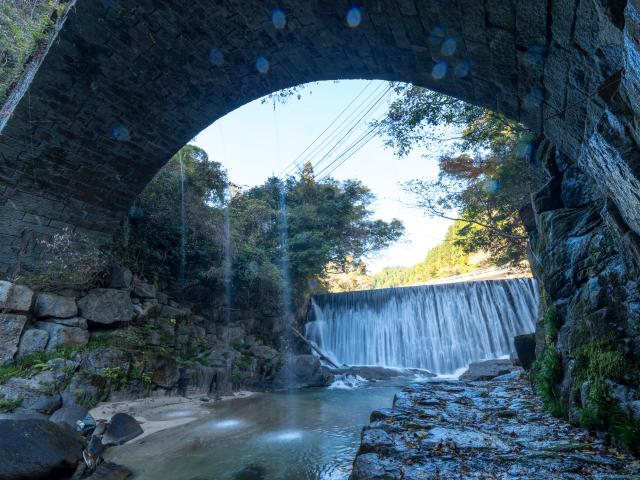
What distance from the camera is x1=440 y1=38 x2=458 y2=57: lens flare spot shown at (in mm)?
2527

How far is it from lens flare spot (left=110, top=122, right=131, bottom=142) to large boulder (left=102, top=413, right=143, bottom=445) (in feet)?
14.2

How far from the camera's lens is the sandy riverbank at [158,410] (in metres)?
5.14

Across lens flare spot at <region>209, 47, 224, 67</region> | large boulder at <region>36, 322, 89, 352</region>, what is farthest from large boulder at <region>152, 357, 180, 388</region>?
lens flare spot at <region>209, 47, 224, 67</region>

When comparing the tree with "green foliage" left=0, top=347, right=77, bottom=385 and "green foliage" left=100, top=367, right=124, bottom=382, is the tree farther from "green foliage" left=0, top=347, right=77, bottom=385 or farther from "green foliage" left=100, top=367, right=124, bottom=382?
"green foliage" left=0, top=347, right=77, bottom=385

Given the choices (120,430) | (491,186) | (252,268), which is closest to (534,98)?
(120,430)

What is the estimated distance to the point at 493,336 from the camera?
11477mm

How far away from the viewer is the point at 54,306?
5648mm

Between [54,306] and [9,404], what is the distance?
171 centimetres

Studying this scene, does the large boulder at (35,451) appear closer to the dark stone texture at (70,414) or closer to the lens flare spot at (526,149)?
the dark stone texture at (70,414)

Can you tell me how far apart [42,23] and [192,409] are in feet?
22.1

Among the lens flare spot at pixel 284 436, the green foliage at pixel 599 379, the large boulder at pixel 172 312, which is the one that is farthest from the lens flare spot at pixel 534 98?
the large boulder at pixel 172 312

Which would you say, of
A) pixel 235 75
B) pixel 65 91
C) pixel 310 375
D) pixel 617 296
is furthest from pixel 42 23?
pixel 310 375

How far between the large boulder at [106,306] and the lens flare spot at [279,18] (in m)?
5.86

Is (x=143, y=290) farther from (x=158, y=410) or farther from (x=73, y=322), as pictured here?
(x=158, y=410)
